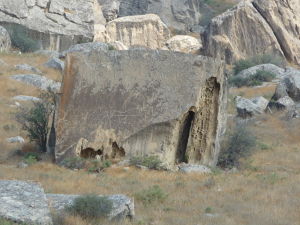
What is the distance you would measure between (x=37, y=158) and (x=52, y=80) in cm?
1180

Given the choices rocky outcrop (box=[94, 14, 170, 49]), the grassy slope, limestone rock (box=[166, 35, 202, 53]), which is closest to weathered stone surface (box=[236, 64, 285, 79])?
limestone rock (box=[166, 35, 202, 53])

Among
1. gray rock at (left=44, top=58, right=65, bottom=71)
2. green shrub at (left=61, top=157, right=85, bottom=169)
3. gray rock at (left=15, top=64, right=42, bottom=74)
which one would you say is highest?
gray rock at (left=44, top=58, right=65, bottom=71)

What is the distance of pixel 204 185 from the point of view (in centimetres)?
1172

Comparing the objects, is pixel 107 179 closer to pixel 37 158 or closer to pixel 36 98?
pixel 37 158

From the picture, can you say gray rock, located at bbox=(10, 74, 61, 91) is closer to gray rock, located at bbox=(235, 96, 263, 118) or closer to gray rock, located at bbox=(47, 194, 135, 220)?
gray rock, located at bbox=(235, 96, 263, 118)

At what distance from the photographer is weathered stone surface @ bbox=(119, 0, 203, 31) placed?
5356 cm

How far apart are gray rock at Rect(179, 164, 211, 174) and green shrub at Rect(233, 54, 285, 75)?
2349cm

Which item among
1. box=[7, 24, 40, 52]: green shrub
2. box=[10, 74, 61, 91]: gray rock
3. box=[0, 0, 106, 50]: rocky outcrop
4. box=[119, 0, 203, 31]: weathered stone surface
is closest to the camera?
box=[10, 74, 61, 91]: gray rock

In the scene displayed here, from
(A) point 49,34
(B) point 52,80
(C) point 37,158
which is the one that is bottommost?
(C) point 37,158

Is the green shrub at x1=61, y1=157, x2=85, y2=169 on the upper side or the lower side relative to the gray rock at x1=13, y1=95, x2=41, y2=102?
lower

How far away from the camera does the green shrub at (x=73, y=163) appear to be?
1352 centimetres

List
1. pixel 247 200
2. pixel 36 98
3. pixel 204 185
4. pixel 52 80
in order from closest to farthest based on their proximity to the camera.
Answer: pixel 247 200, pixel 204 185, pixel 36 98, pixel 52 80

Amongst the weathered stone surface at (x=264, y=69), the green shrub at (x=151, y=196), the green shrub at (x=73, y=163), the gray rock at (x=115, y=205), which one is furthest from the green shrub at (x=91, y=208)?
the weathered stone surface at (x=264, y=69)

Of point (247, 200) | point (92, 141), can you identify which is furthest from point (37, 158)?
point (247, 200)
